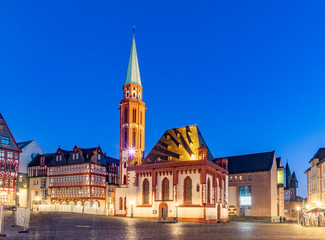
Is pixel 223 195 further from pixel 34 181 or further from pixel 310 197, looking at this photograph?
pixel 34 181

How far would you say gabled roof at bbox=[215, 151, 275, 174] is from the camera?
8052 centimetres

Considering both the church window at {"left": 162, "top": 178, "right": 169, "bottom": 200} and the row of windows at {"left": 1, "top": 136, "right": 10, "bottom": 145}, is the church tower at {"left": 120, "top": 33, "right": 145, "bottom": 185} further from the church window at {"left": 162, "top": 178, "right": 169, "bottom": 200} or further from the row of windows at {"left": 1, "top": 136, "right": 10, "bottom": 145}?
→ the row of windows at {"left": 1, "top": 136, "right": 10, "bottom": 145}

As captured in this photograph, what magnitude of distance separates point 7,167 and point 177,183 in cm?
3482

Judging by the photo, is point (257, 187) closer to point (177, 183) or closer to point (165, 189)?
point (165, 189)

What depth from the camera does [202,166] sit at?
5516 centimetres

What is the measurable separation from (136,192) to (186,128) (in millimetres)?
12937

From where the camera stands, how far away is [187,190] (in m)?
56.8

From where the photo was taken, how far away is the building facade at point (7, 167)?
235 ft

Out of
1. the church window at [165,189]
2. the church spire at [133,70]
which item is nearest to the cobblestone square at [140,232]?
the church window at [165,189]

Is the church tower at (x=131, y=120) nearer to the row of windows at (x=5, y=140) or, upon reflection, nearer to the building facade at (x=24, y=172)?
the row of windows at (x=5, y=140)

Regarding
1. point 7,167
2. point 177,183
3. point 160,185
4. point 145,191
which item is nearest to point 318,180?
point 177,183

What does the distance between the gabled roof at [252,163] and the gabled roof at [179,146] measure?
22.1 m

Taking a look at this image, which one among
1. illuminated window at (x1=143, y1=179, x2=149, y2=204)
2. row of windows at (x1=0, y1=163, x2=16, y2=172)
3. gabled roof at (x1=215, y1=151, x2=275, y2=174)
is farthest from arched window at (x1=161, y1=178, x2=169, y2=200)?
row of windows at (x1=0, y1=163, x2=16, y2=172)

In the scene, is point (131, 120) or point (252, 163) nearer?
point (131, 120)
